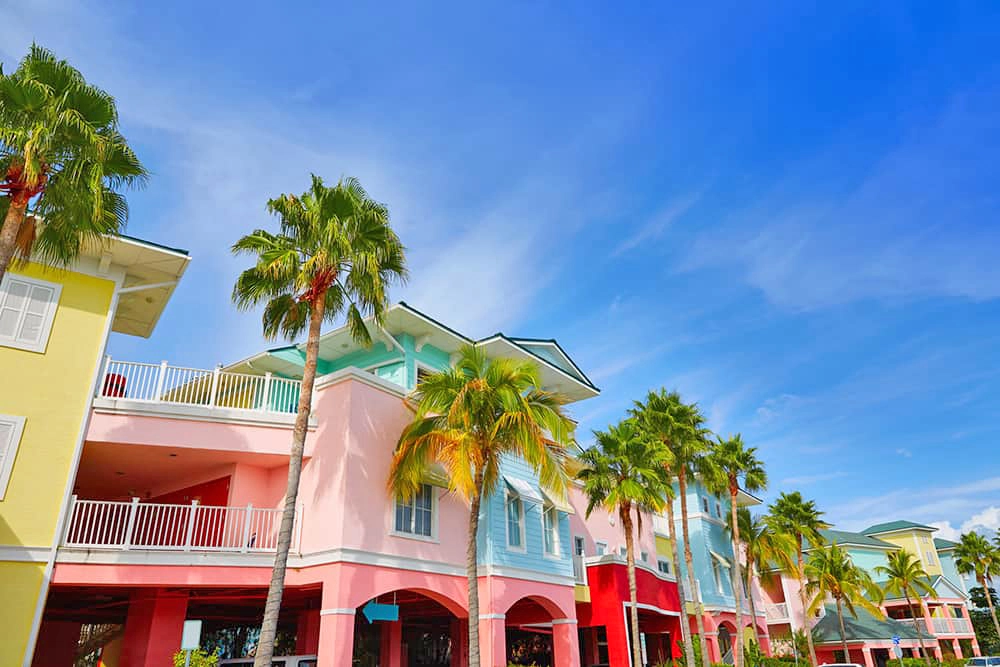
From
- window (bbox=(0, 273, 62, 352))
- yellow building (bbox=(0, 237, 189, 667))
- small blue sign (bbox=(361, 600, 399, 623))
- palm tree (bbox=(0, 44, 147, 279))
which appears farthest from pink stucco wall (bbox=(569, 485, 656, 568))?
palm tree (bbox=(0, 44, 147, 279))

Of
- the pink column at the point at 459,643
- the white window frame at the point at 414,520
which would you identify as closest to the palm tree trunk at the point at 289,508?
the white window frame at the point at 414,520

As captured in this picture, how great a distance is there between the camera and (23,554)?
45.8 feet

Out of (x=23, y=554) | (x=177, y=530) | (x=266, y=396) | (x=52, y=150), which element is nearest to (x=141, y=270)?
(x=266, y=396)

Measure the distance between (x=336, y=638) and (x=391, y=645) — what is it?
23.5 feet

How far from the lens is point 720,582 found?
39531 millimetres

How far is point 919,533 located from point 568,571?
169ft

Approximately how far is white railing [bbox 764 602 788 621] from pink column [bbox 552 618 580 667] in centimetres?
2948

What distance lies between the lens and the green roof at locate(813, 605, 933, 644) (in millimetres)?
45438

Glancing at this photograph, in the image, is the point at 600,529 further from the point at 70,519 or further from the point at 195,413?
the point at 70,519

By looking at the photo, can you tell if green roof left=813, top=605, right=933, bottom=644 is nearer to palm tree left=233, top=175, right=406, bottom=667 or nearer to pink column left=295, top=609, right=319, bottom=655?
pink column left=295, top=609, right=319, bottom=655

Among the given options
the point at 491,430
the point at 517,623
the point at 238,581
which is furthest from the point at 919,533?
the point at 238,581

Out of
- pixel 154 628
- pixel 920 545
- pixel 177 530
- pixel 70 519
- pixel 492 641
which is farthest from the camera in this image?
pixel 920 545

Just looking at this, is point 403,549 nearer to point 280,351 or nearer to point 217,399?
point 217,399

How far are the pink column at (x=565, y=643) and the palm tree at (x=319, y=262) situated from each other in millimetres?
12450
